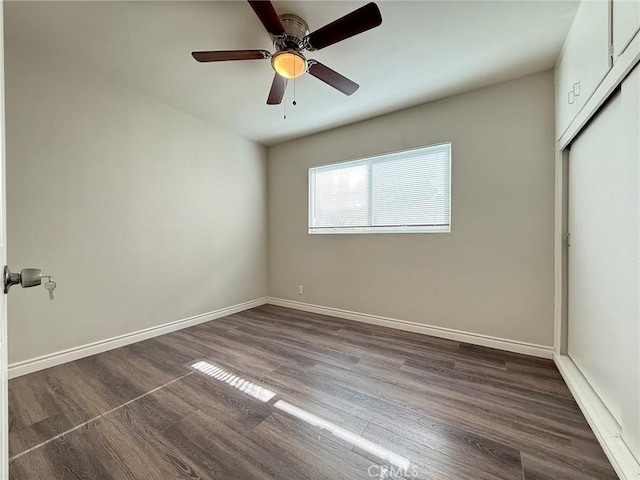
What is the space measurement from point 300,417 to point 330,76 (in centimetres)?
234

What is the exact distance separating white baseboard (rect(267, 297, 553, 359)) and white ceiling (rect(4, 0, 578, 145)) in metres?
2.45

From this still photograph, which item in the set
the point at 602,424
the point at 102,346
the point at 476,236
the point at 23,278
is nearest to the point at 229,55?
the point at 23,278

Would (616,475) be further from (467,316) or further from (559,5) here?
(559,5)

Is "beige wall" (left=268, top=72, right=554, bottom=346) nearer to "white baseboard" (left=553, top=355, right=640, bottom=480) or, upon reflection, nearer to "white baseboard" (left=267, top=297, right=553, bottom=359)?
"white baseboard" (left=267, top=297, right=553, bottom=359)

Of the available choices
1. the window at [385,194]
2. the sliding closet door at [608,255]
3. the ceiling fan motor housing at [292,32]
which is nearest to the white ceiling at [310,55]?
the ceiling fan motor housing at [292,32]

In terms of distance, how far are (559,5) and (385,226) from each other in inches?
85.5

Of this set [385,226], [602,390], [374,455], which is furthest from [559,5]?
[374,455]

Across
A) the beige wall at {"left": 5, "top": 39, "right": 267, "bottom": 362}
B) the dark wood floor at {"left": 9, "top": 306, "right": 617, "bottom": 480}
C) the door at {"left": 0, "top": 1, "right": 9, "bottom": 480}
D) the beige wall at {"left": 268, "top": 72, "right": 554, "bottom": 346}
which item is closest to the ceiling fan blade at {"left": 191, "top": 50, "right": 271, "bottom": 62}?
the door at {"left": 0, "top": 1, "right": 9, "bottom": 480}

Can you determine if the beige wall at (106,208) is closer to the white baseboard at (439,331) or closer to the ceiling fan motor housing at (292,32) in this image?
the white baseboard at (439,331)

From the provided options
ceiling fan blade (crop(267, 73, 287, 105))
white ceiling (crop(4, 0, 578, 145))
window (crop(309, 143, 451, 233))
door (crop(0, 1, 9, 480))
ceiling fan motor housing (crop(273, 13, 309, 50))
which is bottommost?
door (crop(0, 1, 9, 480))

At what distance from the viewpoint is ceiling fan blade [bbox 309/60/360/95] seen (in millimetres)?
1942

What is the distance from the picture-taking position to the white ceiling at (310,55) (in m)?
1.79

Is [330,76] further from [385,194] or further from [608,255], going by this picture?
[608,255]

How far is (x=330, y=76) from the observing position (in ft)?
6.70
